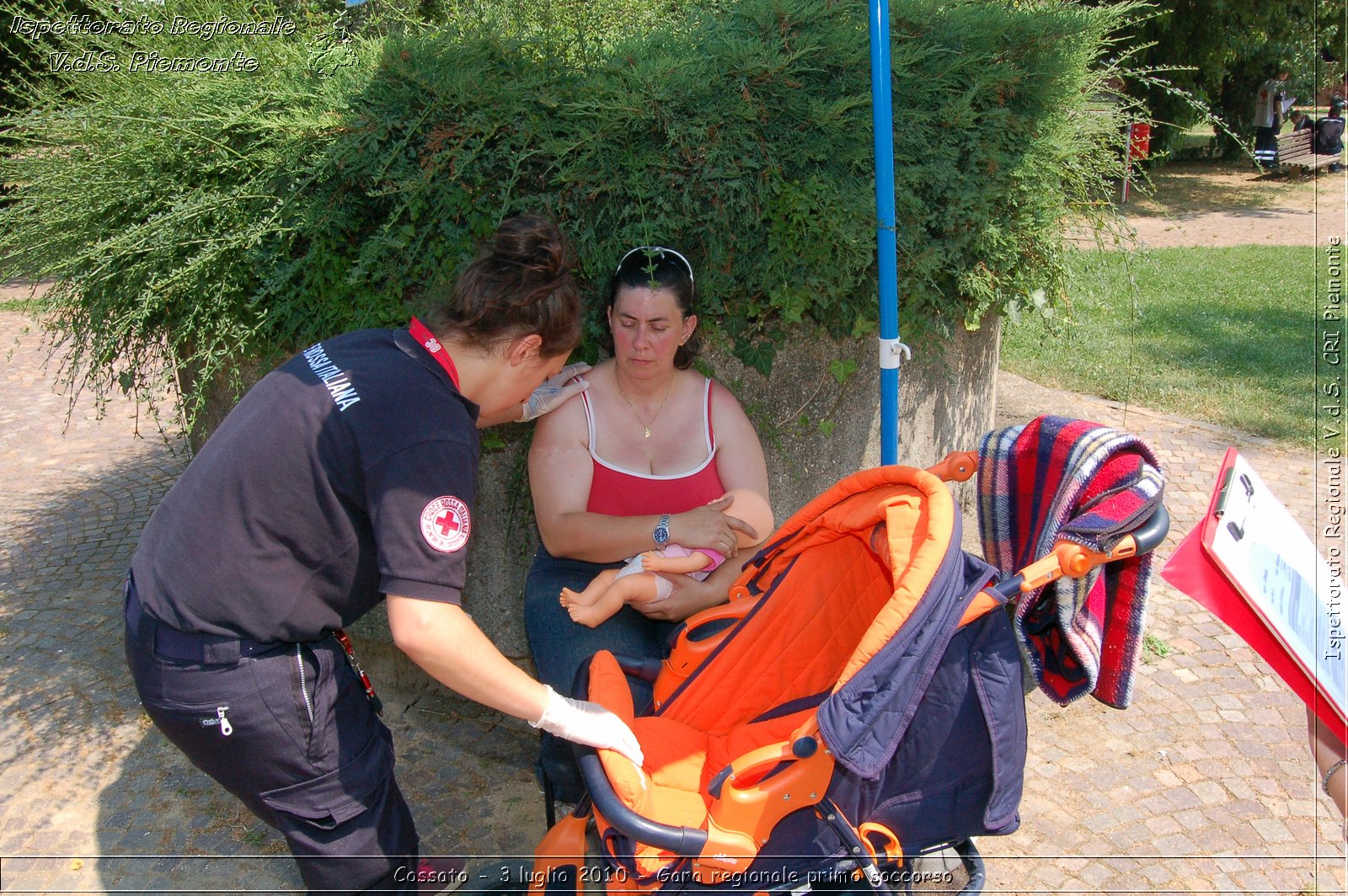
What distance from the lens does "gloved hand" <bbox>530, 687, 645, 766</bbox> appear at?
6.28 ft

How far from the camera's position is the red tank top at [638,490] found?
2891 millimetres

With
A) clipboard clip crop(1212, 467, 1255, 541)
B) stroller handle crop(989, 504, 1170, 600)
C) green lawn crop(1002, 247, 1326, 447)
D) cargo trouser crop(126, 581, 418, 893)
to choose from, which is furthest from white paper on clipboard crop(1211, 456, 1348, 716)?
green lawn crop(1002, 247, 1326, 447)

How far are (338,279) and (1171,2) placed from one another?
51.2 ft

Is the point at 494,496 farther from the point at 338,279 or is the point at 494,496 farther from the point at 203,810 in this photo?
the point at 203,810

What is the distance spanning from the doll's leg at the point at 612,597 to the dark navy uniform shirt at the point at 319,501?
843 millimetres

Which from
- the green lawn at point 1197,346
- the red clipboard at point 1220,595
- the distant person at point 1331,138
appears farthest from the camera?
the distant person at point 1331,138

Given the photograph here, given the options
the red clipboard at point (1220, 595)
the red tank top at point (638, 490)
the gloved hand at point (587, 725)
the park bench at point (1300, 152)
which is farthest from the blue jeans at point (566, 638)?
the park bench at point (1300, 152)

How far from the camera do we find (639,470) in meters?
2.92

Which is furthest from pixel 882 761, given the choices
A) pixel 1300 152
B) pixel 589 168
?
pixel 1300 152

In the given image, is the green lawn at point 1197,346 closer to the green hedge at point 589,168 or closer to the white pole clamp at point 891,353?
the green hedge at point 589,168

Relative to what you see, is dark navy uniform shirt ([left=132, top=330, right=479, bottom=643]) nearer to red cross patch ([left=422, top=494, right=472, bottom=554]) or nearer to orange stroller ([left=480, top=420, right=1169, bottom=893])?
red cross patch ([left=422, top=494, right=472, bottom=554])

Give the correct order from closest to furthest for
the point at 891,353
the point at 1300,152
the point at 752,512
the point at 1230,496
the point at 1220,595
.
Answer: the point at 1220,595 < the point at 1230,496 < the point at 752,512 < the point at 891,353 < the point at 1300,152

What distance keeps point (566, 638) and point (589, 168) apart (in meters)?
1.43

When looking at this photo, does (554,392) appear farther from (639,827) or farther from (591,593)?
(639,827)
